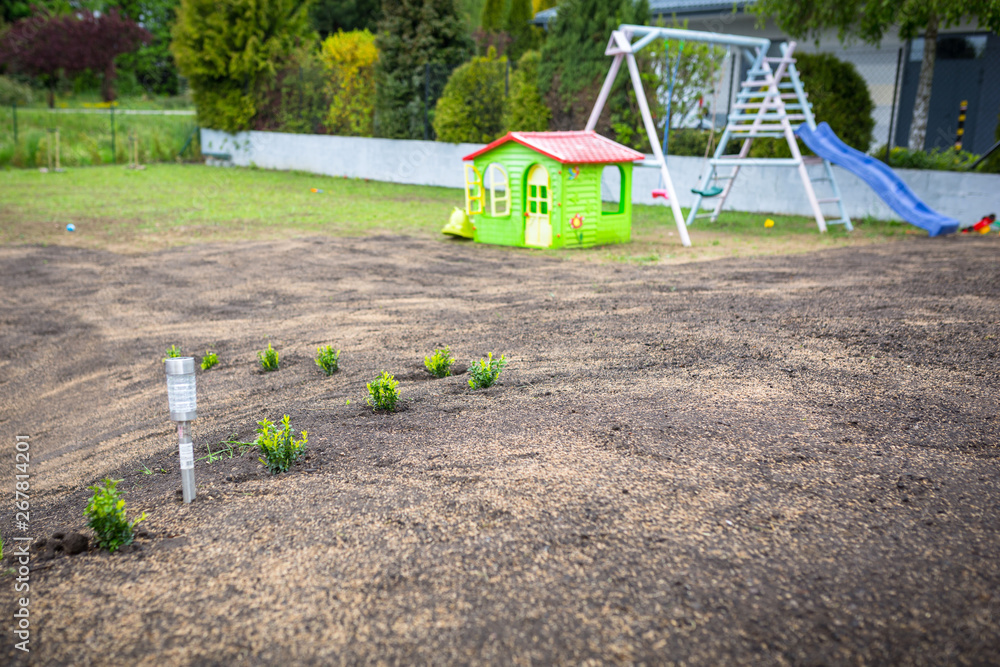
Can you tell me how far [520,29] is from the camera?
2872 cm

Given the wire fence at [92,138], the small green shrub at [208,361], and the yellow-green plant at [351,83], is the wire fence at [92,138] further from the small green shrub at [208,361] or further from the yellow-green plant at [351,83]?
the small green shrub at [208,361]

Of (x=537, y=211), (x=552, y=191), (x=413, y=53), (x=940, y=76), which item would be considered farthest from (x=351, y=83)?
(x=940, y=76)

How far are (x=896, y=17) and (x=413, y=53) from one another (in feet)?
37.7

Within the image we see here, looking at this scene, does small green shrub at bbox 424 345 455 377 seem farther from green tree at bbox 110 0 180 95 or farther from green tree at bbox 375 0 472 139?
green tree at bbox 110 0 180 95

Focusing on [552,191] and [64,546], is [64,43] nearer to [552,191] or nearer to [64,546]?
[552,191]

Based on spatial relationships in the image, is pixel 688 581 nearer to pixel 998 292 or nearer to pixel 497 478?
pixel 497 478

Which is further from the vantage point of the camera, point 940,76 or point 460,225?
point 940,76

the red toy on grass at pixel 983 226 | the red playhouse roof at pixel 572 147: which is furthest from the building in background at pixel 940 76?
the red playhouse roof at pixel 572 147

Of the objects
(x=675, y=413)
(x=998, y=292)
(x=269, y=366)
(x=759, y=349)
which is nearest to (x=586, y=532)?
(x=675, y=413)

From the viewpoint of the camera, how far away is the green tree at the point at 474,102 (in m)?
17.7

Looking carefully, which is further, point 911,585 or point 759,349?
point 759,349

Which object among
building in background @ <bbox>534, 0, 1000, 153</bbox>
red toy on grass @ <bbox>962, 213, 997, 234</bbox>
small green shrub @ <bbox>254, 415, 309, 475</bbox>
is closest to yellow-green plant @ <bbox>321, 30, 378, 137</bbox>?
building in background @ <bbox>534, 0, 1000, 153</bbox>

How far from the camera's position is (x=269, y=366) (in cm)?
513

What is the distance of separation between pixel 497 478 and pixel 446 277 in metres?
5.44
